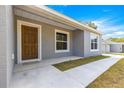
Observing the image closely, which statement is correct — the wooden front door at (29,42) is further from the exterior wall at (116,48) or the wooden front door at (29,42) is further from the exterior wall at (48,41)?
the exterior wall at (116,48)

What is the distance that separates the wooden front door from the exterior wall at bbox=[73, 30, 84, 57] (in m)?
4.48

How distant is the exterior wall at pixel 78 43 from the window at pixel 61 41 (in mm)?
967

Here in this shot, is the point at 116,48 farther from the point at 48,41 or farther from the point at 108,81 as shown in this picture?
the point at 108,81

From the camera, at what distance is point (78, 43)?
10.2 m

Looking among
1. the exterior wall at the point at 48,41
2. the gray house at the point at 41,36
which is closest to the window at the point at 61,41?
the gray house at the point at 41,36

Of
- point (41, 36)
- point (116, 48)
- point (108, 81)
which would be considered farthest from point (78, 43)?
point (116, 48)

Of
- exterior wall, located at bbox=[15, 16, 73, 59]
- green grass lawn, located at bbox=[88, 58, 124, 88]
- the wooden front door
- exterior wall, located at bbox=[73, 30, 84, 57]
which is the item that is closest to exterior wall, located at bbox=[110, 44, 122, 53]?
exterior wall, located at bbox=[73, 30, 84, 57]

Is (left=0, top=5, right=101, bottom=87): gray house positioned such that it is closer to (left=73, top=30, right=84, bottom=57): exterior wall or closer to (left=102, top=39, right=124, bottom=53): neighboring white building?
(left=73, top=30, right=84, bottom=57): exterior wall

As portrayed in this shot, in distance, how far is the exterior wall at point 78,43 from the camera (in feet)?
32.4

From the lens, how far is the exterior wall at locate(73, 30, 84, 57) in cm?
988

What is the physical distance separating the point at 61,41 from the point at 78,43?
1.88 metres
